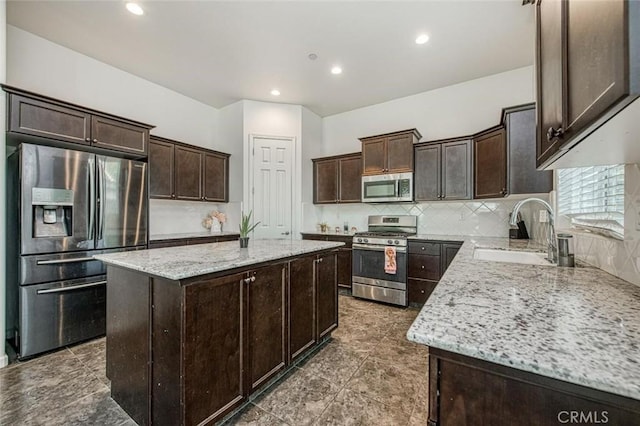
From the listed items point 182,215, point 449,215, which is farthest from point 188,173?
point 449,215

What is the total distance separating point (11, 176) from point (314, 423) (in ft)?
10.8

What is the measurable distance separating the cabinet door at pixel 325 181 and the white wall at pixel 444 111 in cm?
52

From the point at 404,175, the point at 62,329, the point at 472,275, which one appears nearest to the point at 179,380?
the point at 472,275

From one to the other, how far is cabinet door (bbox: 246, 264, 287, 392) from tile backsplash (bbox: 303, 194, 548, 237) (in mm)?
2674

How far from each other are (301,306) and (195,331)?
923mm

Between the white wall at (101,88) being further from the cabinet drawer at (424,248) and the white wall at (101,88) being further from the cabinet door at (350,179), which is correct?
the cabinet drawer at (424,248)

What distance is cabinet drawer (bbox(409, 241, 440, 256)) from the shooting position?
3332mm

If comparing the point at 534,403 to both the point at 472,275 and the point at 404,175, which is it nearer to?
the point at 472,275

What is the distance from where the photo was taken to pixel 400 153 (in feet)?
12.5

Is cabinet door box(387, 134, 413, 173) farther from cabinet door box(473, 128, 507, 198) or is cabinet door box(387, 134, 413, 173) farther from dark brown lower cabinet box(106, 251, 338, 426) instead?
dark brown lower cabinet box(106, 251, 338, 426)

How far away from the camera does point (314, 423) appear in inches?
61.3

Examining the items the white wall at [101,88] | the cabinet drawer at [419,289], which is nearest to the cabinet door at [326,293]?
the cabinet drawer at [419,289]

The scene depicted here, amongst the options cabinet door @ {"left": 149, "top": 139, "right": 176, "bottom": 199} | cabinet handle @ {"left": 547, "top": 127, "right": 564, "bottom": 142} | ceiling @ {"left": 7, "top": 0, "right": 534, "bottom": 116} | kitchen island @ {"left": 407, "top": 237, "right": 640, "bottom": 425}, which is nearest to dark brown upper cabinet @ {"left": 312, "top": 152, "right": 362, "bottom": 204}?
ceiling @ {"left": 7, "top": 0, "right": 534, "bottom": 116}

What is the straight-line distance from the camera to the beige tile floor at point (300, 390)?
160 cm
